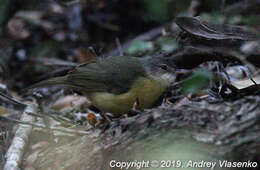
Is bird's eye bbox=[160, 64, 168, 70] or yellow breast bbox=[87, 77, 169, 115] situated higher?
bird's eye bbox=[160, 64, 168, 70]

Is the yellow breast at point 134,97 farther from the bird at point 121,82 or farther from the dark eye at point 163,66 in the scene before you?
the dark eye at point 163,66

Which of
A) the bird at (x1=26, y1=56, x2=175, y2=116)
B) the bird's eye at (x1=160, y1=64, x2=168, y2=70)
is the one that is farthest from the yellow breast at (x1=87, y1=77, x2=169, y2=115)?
the bird's eye at (x1=160, y1=64, x2=168, y2=70)

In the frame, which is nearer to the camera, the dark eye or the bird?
the bird

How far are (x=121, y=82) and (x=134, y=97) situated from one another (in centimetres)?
26

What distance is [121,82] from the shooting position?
390 cm

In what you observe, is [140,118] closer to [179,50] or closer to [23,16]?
[179,50]

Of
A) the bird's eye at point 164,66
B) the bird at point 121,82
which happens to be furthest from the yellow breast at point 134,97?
the bird's eye at point 164,66

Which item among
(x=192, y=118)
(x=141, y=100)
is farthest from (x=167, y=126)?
(x=141, y=100)

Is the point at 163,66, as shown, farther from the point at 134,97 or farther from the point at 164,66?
the point at 134,97

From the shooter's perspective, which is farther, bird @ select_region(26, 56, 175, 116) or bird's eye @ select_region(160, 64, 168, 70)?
bird's eye @ select_region(160, 64, 168, 70)

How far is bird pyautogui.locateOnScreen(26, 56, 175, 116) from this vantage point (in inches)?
150

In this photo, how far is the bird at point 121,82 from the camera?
12.5 feet

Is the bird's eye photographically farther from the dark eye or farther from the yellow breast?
the yellow breast

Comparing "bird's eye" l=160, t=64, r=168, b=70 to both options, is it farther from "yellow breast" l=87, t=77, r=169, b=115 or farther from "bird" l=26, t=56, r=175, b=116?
"yellow breast" l=87, t=77, r=169, b=115
